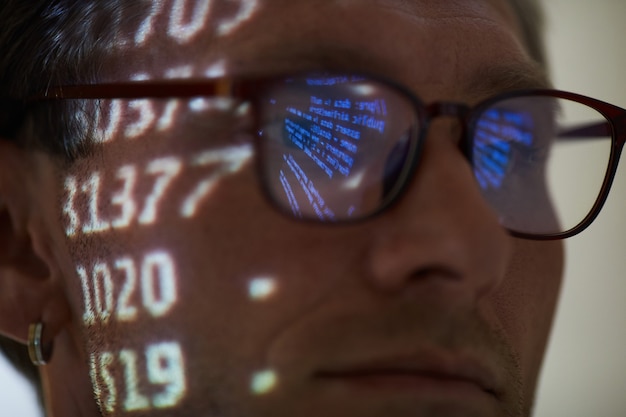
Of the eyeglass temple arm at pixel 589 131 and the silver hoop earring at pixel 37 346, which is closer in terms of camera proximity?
the silver hoop earring at pixel 37 346

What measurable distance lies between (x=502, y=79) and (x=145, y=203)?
667 millimetres

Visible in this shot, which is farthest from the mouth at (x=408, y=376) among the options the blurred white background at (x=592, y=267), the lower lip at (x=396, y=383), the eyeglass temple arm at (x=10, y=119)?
the blurred white background at (x=592, y=267)

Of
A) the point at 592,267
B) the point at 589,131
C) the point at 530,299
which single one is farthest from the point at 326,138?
the point at 592,267

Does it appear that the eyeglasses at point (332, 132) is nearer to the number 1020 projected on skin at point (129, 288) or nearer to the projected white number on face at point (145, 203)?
the projected white number on face at point (145, 203)

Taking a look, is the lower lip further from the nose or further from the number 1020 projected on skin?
the number 1020 projected on skin

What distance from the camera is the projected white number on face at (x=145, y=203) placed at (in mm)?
1017

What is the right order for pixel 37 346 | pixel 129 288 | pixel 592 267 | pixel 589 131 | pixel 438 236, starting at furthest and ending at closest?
pixel 592 267, pixel 589 131, pixel 37 346, pixel 129 288, pixel 438 236

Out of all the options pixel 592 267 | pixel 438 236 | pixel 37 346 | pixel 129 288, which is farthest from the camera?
pixel 592 267

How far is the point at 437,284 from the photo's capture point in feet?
3.14

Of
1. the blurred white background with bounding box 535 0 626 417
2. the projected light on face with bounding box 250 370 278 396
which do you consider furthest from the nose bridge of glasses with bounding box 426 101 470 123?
the blurred white background with bounding box 535 0 626 417

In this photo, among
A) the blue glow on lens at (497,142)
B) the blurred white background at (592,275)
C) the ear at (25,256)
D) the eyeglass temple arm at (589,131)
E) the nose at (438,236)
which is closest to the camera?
the nose at (438,236)

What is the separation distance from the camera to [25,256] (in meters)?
1.22

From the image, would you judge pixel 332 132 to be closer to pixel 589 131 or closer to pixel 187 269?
pixel 187 269

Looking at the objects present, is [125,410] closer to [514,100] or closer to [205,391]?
[205,391]
